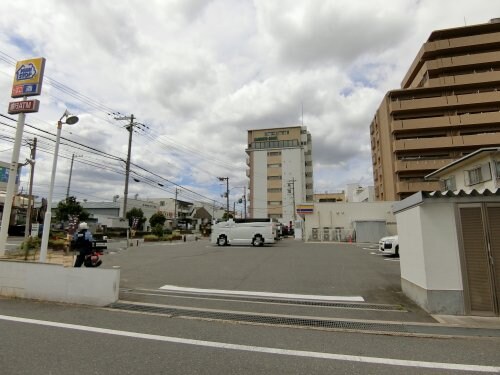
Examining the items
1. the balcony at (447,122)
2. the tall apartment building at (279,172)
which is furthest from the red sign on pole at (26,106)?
the tall apartment building at (279,172)

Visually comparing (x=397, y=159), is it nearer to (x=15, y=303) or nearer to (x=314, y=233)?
(x=314, y=233)

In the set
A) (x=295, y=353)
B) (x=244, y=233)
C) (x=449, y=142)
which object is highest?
(x=449, y=142)

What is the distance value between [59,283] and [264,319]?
4793 mm

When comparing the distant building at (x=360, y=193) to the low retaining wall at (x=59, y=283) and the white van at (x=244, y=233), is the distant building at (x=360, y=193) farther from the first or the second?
the low retaining wall at (x=59, y=283)

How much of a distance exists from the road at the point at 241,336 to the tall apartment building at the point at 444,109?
35823 millimetres

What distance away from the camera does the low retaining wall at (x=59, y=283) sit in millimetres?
6840

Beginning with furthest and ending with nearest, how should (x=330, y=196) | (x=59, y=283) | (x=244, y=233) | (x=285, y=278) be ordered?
(x=330, y=196) → (x=244, y=233) → (x=285, y=278) → (x=59, y=283)

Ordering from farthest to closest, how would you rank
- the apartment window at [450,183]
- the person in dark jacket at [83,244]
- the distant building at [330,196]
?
1. the distant building at [330,196]
2. the apartment window at [450,183]
3. the person in dark jacket at [83,244]

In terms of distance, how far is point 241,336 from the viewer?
15.8 ft

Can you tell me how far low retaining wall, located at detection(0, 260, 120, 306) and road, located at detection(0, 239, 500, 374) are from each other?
0.98 feet

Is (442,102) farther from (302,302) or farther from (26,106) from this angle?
(26,106)

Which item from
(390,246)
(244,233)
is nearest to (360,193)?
(244,233)

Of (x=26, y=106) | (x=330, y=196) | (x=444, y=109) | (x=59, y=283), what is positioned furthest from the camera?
(x=330, y=196)

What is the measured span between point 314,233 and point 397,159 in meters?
15.4
